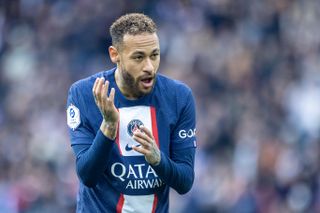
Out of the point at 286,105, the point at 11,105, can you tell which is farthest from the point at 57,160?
the point at 286,105

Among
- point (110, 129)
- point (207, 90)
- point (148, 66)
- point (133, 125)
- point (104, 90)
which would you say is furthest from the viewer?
point (207, 90)

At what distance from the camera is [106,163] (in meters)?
6.64

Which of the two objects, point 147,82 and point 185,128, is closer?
point 147,82

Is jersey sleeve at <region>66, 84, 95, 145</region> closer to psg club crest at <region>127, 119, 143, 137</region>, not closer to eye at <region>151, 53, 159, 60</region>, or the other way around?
psg club crest at <region>127, 119, 143, 137</region>

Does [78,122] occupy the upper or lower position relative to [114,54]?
lower

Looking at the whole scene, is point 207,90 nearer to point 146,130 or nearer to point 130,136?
point 130,136

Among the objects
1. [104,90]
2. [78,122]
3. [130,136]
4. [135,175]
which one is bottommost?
[135,175]

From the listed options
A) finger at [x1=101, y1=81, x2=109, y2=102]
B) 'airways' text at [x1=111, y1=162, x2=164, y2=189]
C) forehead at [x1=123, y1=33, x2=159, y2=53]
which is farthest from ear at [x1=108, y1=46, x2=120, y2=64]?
'airways' text at [x1=111, y1=162, x2=164, y2=189]

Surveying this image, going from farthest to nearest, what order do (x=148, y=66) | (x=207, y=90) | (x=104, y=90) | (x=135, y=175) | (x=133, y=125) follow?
(x=207, y=90)
(x=133, y=125)
(x=135, y=175)
(x=148, y=66)
(x=104, y=90)

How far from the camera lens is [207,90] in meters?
15.3

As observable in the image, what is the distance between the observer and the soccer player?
22.0 feet

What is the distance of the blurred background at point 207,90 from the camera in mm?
13477

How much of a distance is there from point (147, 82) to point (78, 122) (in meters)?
0.51

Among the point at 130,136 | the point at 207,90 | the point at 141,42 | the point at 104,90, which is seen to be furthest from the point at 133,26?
the point at 207,90
